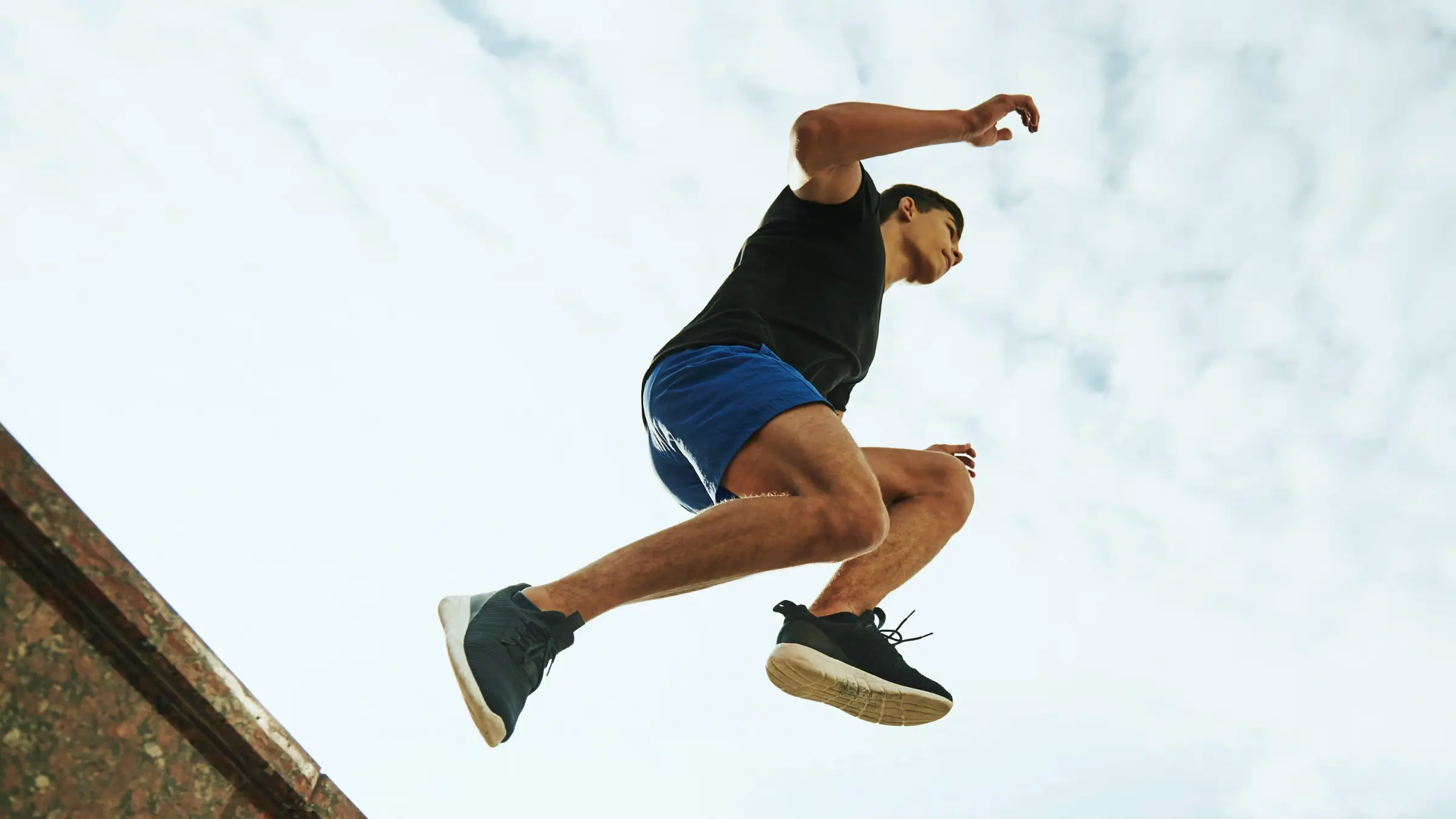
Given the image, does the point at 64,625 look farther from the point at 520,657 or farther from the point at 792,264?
the point at 792,264

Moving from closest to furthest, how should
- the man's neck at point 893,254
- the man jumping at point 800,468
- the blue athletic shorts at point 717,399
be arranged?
the man jumping at point 800,468 → the blue athletic shorts at point 717,399 → the man's neck at point 893,254

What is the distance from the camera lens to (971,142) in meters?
3.82

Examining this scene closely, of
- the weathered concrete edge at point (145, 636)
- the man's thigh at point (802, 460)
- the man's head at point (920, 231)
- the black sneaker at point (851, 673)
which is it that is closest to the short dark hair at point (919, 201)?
the man's head at point (920, 231)

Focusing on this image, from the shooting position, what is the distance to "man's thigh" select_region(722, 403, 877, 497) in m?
3.13

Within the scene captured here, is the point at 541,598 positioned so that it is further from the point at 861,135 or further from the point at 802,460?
the point at 861,135

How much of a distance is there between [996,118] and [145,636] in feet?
10.4

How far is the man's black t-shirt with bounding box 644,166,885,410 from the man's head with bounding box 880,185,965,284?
50cm

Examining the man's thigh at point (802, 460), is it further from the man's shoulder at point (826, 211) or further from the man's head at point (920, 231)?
the man's head at point (920, 231)

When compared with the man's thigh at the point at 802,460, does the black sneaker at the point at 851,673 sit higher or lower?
lower

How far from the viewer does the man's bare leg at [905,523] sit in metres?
3.80

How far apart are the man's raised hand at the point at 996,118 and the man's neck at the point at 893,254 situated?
71 centimetres

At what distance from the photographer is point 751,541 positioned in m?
3.01

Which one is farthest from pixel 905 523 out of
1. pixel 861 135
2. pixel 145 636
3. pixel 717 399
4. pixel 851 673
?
pixel 145 636

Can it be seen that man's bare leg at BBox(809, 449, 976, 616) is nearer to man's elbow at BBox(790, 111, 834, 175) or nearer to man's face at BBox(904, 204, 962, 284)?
man's face at BBox(904, 204, 962, 284)
